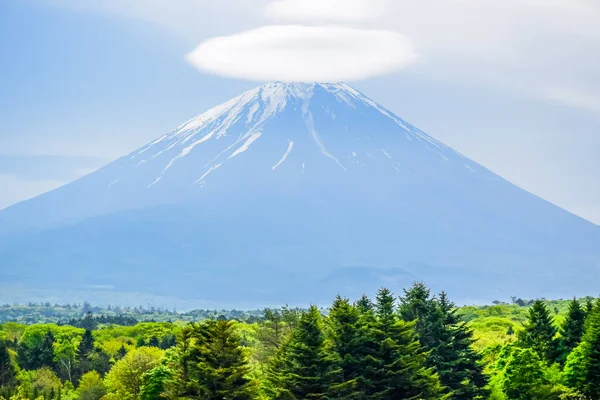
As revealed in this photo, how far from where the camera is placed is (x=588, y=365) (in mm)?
47094

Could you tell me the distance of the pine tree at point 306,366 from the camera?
128 ft

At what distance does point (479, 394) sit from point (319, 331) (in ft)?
47.7

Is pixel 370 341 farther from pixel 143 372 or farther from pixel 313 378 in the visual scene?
pixel 143 372

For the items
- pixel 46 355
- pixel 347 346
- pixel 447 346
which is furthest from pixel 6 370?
pixel 447 346

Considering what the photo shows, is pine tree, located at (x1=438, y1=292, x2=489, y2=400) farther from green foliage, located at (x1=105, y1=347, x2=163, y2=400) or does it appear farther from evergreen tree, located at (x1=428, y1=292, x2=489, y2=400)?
green foliage, located at (x1=105, y1=347, x2=163, y2=400)

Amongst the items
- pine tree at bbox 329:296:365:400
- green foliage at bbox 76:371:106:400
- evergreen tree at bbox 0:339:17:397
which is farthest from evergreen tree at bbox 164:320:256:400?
evergreen tree at bbox 0:339:17:397

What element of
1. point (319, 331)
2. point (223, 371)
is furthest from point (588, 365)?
point (223, 371)

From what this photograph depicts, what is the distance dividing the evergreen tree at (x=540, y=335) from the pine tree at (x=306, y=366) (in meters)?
21.3

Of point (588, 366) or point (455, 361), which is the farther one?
point (588, 366)

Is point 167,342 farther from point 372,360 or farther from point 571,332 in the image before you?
point 372,360

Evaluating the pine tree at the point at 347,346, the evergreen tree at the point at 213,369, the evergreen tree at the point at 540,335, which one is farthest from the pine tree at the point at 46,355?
the pine tree at the point at 347,346

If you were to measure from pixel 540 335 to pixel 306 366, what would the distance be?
23.2 m

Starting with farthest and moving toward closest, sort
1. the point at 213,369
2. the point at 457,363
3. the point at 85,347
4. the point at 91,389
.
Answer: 1. the point at 85,347
2. the point at 91,389
3. the point at 457,363
4. the point at 213,369

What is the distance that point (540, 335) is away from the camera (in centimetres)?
5597
